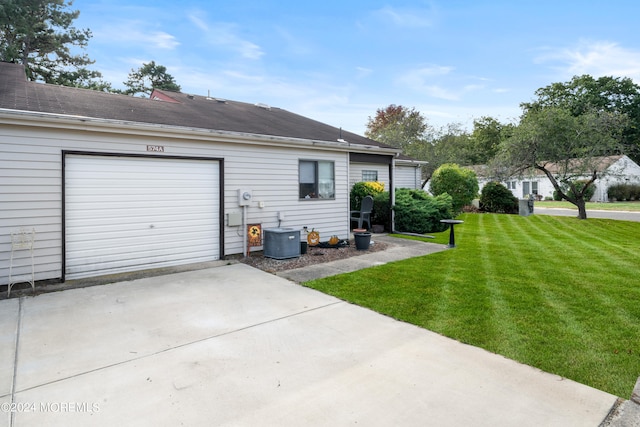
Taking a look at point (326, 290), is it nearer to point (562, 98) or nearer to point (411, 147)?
point (411, 147)

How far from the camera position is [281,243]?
7293mm

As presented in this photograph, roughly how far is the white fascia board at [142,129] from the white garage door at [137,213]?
50cm

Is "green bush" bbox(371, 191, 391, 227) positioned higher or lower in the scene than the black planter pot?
higher

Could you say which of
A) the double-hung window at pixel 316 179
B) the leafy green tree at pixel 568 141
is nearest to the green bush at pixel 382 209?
the double-hung window at pixel 316 179

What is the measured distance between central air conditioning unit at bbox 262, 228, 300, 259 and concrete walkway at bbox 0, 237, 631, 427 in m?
2.86

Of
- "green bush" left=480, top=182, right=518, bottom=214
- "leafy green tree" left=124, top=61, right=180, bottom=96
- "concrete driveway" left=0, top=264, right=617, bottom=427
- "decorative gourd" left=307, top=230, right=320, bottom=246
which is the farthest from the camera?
"leafy green tree" left=124, top=61, right=180, bottom=96

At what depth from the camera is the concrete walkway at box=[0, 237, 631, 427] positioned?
7.49ft

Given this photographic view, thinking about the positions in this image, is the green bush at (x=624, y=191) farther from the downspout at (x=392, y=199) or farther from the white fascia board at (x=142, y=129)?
the white fascia board at (x=142, y=129)

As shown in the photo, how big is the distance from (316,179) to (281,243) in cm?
231

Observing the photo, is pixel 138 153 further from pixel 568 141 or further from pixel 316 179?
pixel 568 141

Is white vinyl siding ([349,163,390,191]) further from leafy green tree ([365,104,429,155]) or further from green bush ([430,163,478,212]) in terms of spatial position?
leafy green tree ([365,104,429,155])

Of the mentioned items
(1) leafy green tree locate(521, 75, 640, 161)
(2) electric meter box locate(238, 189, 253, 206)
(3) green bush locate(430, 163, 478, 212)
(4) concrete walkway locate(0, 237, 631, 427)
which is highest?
(1) leafy green tree locate(521, 75, 640, 161)

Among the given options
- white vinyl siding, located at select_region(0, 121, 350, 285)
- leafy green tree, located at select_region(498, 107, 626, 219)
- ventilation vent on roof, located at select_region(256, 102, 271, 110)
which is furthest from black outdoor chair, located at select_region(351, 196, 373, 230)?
leafy green tree, located at select_region(498, 107, 626, 219)

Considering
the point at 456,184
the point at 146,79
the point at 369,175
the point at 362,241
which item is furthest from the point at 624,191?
the point at 146,79
